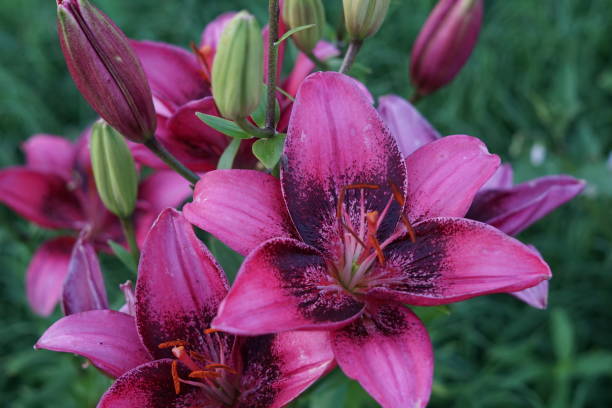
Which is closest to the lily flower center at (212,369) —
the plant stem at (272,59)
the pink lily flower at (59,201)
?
the plant stem at (272,59)

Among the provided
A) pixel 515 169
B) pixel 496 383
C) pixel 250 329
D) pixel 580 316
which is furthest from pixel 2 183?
pixel 580 316

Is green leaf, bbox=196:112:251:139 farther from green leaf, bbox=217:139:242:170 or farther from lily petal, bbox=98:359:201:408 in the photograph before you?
lily petal, bbox=98:359:201:408

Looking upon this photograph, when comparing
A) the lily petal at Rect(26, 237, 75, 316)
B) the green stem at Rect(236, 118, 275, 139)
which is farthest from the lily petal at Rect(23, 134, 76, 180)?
the green stem at Rect(236, 118, 275, 139)

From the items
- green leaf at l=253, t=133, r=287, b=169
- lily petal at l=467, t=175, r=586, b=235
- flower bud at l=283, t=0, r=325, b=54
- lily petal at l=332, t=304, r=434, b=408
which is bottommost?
lily petal at l=332, t=304, r=434, b=408

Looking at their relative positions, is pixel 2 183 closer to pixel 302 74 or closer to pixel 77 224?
pixel 77 224

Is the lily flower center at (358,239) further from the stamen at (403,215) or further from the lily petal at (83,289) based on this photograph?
the lily petal at (83,289)

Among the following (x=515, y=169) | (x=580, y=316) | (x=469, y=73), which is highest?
(x=469, y=73)
